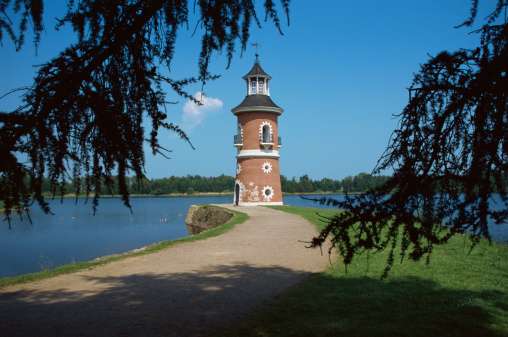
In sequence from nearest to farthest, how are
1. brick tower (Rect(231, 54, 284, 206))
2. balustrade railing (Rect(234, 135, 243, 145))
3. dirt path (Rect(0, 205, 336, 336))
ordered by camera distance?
dirt path (Rect(0, 205, 336, 336)), brick tower (Rect(231, 54, 284, 206)), balustrade railing (Rect(234, 135, 243, 145))

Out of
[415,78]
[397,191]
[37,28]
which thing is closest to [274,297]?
[397,191]

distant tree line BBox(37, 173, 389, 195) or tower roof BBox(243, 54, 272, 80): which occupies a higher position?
tower roof BBox(243, 54, 272, 80)

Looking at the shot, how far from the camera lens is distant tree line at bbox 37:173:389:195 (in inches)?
119

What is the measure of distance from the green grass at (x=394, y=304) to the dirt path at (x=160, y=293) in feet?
1.89

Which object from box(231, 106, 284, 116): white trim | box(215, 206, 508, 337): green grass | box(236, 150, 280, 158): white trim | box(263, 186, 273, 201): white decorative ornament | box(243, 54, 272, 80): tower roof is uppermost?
box(243, 54, 272, 80): tower roof

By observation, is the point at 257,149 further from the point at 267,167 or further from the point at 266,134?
the point at 267,167

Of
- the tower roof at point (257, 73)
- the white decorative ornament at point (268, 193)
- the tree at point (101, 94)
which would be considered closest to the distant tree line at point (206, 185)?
the tree at point (101, 94)

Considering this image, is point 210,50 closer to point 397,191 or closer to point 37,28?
point 37,28

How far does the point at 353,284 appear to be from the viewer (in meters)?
7.66

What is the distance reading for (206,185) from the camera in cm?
10631

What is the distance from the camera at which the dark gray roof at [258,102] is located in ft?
97.6

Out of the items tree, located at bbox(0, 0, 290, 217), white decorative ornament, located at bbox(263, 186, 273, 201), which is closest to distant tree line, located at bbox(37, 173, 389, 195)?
tree, located at bbox(0, 0, 290, 217)

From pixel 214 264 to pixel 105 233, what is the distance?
21539mm

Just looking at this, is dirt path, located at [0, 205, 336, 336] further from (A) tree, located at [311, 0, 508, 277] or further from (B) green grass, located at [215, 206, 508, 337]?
(A) tree, located at [311, 0, 508, 277]
